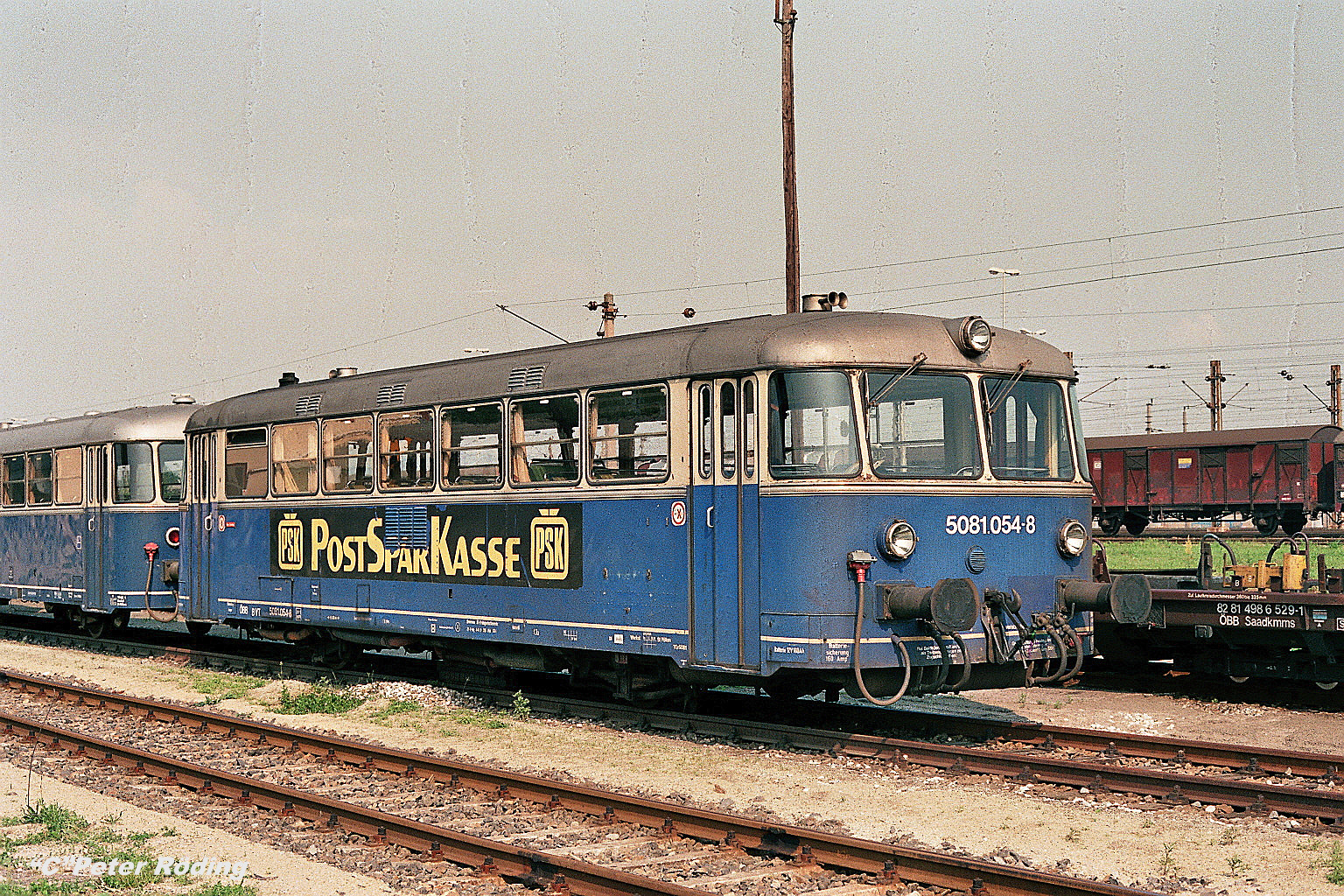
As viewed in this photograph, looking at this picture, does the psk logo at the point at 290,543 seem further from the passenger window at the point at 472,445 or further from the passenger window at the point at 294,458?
the passenger window at the point at 472,445

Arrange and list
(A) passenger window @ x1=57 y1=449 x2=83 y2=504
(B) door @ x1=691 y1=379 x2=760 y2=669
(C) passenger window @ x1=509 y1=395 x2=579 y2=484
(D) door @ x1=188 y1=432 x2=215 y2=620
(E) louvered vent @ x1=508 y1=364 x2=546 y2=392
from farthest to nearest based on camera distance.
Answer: (A) passenger window @ x1=57 y1=449 x2=83 y2=504 < (D) door @ x1=188 y1=432 x2=215 y2=620 < (E) louvered vent @ x1=508 y1=364 x2=546 y2=392 < (C) passenger window @ x1=509 y1=395 x2=579 y2=484 < (B) door @ x1=691 y1=379 x2=760 y2=669

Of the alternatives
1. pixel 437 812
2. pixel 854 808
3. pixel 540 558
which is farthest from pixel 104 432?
pixel 854 808

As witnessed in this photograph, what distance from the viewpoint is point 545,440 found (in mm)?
12078

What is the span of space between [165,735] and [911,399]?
23.8 feet

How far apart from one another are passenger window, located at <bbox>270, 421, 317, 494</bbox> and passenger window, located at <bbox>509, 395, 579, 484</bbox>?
3.54 m

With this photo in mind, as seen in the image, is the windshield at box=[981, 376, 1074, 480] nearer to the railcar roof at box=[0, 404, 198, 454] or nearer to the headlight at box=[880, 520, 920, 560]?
the headlight at box=[880, 520, 920, 560]

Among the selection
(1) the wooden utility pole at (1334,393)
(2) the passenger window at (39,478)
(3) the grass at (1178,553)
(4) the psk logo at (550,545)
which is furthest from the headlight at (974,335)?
(1) the wooden utility pole at (1334,393)

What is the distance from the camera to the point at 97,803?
949 cm

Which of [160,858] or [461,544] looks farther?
[461,544]

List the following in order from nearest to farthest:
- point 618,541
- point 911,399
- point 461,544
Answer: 1. point 911,399
2. point 618,541
3. point 461,544

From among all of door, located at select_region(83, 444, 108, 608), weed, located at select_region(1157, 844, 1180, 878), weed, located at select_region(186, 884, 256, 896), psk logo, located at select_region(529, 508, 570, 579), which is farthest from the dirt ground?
door, located at select_region(83, 444, 108, 608)

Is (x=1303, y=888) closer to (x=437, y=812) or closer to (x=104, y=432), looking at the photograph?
(x=437, y=812)

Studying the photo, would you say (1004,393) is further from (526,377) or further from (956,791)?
(526,377)

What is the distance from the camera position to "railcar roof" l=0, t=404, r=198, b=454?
64.3 feet
